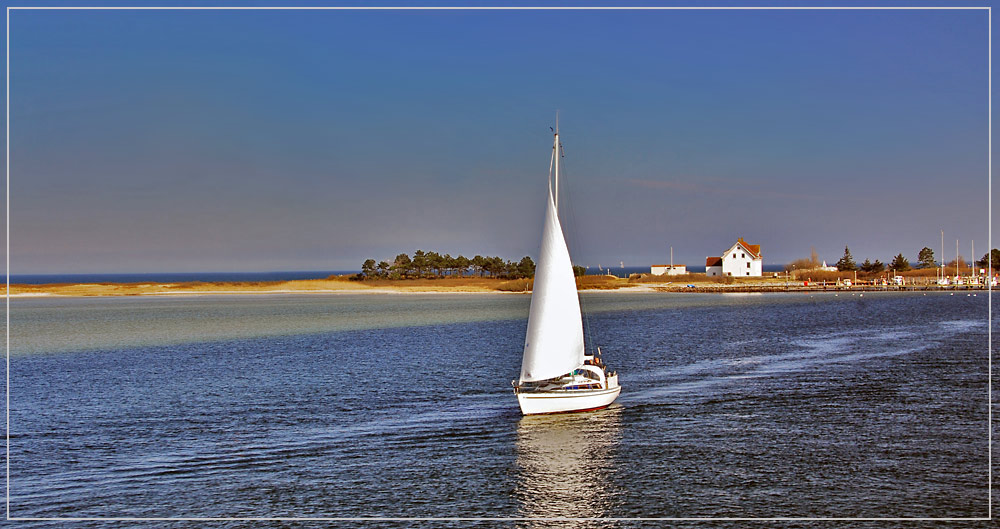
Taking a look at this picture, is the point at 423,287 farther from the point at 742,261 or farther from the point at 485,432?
the point at 485,432

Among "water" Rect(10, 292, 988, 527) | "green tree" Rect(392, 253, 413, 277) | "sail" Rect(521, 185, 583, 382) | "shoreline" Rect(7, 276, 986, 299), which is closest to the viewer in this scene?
"water" Rect(10, 292, 988, 527)

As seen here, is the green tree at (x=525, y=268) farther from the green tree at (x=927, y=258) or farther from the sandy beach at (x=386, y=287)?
the green tree at (x=927, y=258)

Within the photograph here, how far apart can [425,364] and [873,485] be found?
32712 mm

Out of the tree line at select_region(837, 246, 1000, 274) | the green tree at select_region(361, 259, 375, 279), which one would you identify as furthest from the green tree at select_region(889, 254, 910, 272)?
the green tree at select_region(361, 259, 375, 279)

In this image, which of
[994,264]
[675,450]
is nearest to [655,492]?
[675,450]

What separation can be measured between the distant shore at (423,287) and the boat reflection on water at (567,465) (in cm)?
13285

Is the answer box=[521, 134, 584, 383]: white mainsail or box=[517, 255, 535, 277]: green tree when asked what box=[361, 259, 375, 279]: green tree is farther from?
box=[521, 134, 584, 383]: white mainsail

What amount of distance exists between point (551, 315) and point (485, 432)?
6537 millimetres

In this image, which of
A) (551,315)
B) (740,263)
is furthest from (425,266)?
(551,315)

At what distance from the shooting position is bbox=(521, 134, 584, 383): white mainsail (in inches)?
1403

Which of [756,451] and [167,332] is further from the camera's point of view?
[167,332]

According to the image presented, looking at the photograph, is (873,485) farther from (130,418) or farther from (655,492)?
(130,418)

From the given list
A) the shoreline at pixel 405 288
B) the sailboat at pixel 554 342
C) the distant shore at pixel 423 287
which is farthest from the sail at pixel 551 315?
the distant shore at pixel 423 287

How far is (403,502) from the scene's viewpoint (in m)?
24.6
